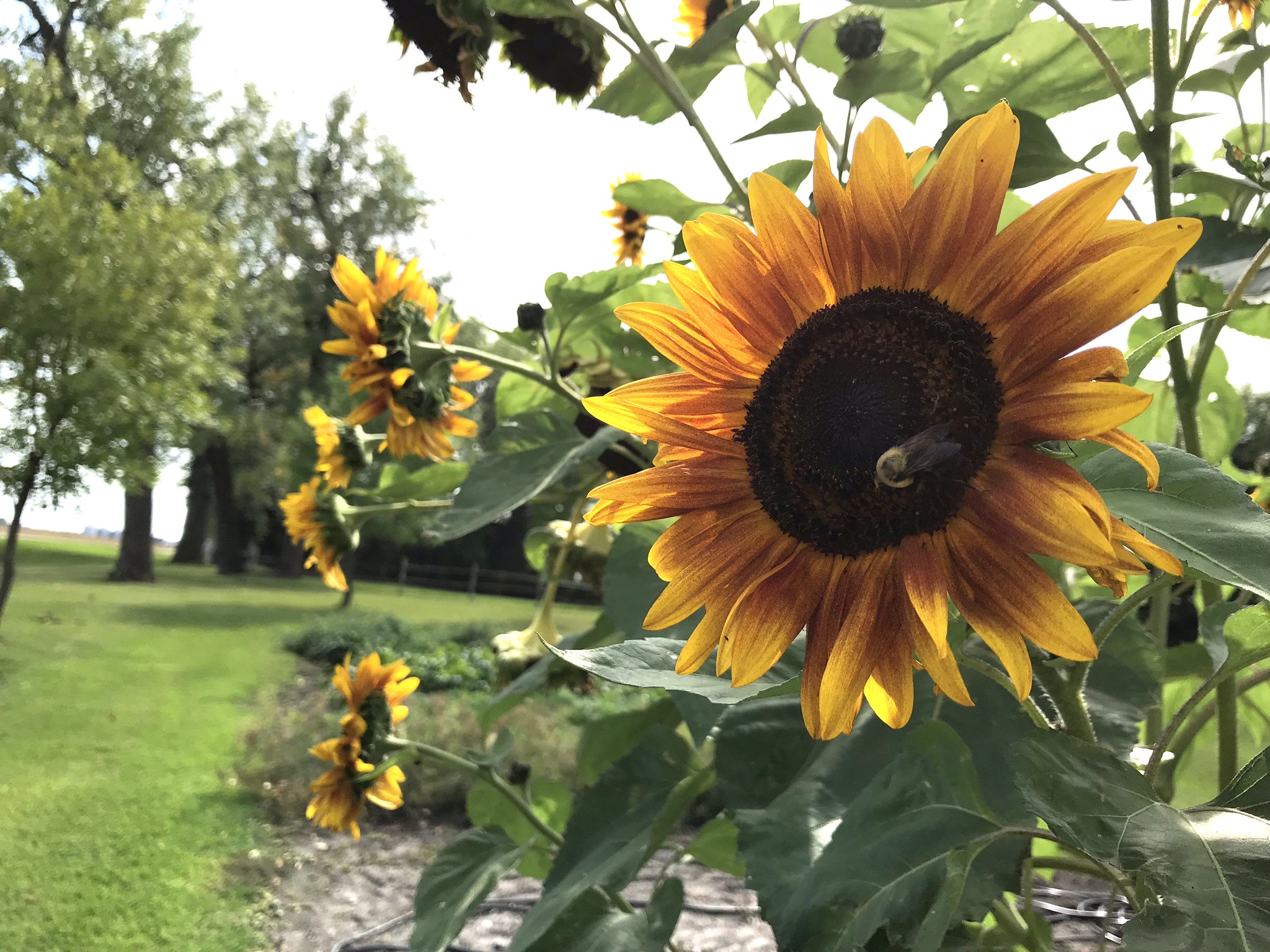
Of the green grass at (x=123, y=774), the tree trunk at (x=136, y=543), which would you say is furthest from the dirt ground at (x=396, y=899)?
the tree trunk at (x=136, y=543)

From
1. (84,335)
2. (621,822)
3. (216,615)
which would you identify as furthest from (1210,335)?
(216,615)

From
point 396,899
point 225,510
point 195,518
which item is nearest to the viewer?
point 396,899

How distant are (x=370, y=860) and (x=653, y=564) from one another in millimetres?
1712

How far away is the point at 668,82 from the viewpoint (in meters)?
0.34

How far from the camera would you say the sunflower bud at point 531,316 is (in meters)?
0.43

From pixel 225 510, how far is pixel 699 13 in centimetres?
643

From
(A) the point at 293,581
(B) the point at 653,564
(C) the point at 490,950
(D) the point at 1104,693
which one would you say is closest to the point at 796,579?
(B) the point at 653,564

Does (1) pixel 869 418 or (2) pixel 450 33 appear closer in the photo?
(1) pixel 869 418

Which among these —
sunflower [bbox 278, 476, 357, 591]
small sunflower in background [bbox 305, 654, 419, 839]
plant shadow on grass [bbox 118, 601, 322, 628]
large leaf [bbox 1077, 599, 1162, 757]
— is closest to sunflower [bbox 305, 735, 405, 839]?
small sunflower in background [bbox 305, 654, 419, 839]

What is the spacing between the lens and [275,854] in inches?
59.2

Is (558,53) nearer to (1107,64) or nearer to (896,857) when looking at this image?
(1107,64)

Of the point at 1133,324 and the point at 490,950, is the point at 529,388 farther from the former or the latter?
the point at 490,950

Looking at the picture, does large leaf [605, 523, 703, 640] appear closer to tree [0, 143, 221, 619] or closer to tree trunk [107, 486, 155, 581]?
tree [0, 143, 221, 619]

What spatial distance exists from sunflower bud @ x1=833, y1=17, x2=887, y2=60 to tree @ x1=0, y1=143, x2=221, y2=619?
254cm
